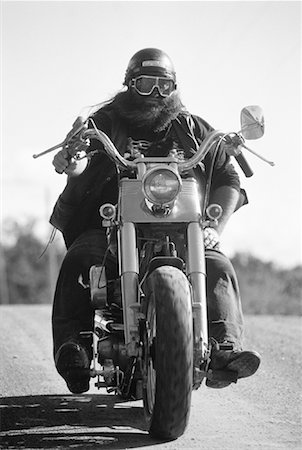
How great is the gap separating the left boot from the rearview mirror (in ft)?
4.29

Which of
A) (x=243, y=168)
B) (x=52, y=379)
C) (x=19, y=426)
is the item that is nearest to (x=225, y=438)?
(x=19, y=426)

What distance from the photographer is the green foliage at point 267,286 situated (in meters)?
45.4

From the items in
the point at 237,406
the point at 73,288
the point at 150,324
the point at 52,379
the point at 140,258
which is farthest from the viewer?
the point at 52,379

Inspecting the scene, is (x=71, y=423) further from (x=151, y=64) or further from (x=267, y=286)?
(x=267, y=286)

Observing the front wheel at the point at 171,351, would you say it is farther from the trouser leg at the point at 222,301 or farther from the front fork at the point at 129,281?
the trouser leg at the point at 222,301

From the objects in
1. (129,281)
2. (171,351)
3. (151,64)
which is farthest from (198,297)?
(151,64)

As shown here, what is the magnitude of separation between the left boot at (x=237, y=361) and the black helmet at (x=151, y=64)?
1989 mm

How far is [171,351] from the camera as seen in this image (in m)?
4.54

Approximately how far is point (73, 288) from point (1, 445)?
119cm

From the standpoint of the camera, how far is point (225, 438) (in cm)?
515

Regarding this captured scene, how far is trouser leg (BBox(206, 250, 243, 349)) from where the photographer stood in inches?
210

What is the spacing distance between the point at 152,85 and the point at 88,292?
143cm

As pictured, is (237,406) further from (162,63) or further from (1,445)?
(162,63)

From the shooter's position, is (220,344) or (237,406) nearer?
(220,344)
